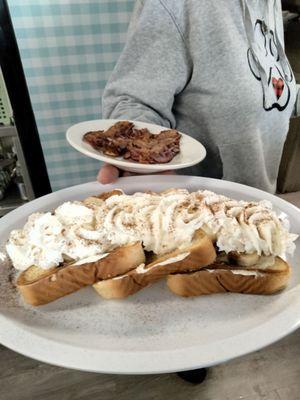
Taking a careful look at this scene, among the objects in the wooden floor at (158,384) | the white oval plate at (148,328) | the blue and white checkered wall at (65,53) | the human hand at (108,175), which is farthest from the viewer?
the blue and white checkered wall at (65,53)

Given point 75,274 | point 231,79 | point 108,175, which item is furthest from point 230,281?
point 231,79

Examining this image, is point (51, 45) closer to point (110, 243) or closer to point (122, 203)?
point (122, 203)

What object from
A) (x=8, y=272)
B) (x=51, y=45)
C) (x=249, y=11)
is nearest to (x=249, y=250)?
(x=8, y=272)

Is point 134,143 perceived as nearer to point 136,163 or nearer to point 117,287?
point 136,163

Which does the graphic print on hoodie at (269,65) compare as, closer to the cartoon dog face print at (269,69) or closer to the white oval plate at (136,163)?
the cartoon dog face print at (269,69)

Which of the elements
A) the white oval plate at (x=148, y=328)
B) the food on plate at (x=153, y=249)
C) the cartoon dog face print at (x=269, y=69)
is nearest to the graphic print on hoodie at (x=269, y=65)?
the cartoon dog face print at (x=269, y=69)

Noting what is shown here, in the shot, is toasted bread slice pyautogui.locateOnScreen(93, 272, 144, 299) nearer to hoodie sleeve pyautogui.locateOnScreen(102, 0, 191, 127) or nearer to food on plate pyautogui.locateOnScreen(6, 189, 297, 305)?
food on plate pyautogui.locateOnScreen(6, 189, 297, 305)

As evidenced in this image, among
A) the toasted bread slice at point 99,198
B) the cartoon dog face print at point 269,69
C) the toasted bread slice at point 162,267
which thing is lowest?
the toasted bread slice at point 162,267
